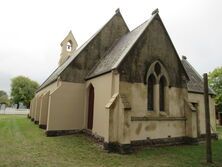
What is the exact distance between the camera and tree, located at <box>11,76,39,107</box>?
74.2 meters

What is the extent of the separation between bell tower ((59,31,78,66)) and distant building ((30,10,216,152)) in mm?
10059

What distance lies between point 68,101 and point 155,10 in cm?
1011

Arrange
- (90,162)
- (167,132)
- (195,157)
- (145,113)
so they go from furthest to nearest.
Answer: (167,132) < (145,113) < (195,157) < (90,162)

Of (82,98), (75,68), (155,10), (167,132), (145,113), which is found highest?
(155,10)

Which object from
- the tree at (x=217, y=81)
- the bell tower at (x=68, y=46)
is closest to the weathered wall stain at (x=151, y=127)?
the bell tower at (x=68, y=46)

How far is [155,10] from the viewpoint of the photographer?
15.6 meters

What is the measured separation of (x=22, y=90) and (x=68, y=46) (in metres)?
55.1

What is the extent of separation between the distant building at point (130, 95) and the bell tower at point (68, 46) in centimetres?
1006

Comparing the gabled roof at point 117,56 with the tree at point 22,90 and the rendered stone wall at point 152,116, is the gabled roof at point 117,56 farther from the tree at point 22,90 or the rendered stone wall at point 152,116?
the tree at point 22,90

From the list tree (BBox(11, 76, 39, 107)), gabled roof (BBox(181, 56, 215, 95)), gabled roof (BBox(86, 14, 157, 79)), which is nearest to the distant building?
gabled roof (BBox(86, 14, 157, 79))

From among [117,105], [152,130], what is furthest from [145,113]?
[117,105]

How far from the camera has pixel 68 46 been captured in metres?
28.2

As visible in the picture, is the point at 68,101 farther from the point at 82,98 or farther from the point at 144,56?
the point at 144,56

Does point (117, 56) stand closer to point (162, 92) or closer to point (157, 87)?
point (157, 87)
